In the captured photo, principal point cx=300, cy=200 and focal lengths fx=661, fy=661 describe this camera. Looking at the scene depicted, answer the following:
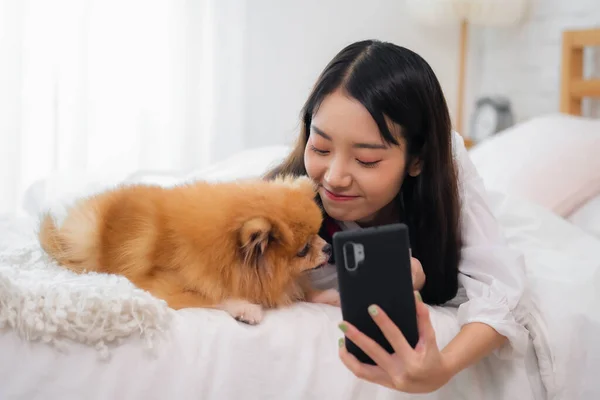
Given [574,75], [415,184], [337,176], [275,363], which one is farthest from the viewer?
[574,75]

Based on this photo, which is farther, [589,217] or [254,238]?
[589,217]

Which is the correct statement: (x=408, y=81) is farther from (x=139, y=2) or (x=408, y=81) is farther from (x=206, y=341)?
(x=139, y=2)

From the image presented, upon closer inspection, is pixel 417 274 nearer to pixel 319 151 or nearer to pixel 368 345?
pixel 319 151

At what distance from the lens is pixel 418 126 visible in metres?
1.33

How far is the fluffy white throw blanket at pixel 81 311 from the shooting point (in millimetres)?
989

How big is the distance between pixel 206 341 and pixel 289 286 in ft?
0.87

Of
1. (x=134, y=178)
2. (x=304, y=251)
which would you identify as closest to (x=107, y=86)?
(x=134, y=178)

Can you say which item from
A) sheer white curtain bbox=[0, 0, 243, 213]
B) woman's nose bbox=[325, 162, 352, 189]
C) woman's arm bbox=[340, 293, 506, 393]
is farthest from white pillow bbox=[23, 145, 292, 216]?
woman's arm bbox=[340, 293, 506, 393]

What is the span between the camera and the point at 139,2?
10.1 ft

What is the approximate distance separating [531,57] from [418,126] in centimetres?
221

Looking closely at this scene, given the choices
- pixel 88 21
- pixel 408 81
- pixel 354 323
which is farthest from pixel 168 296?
pixel 88 21

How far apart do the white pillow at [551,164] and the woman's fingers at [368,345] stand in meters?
1.37

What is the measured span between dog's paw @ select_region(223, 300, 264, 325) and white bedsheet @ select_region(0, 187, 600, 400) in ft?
0.07

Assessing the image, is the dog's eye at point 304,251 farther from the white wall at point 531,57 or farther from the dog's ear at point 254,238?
the white wall at point 531,57
